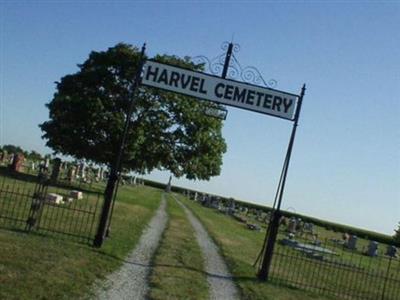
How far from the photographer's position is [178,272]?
1286cm

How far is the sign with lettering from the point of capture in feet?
47.0

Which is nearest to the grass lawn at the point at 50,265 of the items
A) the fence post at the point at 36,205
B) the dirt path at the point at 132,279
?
the dirt path at the point at 132,279

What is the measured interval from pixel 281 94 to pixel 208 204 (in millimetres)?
48436

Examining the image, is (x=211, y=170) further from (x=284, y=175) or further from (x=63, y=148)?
(x=284, y=175)

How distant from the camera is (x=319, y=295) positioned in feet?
47.6

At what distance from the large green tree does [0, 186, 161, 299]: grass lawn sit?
75.4 ft

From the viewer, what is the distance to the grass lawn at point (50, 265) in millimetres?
8547

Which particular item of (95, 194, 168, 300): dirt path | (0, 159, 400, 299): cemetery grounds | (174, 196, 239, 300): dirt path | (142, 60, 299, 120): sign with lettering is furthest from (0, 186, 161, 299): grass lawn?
(142, 60, 299, 120): sign with lettering

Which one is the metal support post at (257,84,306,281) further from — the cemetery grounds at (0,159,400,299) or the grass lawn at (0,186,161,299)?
the grass lawn at (0,186,161,299)

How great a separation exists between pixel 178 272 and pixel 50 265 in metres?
3.41

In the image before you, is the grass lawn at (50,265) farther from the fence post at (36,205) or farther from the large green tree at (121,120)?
the large green tree at (121,120)

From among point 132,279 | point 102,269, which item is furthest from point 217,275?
point 102,269

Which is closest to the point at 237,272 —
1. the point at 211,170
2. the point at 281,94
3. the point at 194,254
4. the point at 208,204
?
the point at 194,254

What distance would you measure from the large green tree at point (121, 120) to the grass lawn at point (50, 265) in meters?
23.0
